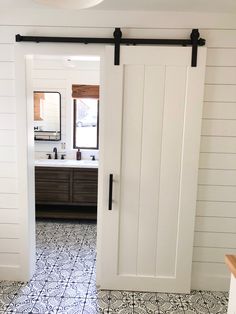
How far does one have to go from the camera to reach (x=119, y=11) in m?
2.31

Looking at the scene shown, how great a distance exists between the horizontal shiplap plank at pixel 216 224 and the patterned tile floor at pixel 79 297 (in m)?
0.61

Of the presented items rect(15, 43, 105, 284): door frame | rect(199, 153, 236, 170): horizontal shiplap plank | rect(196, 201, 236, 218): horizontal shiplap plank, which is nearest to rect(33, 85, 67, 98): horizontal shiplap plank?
rect(15, 43, 105, 284): door frame

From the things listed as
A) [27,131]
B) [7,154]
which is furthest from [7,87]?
[7,154]

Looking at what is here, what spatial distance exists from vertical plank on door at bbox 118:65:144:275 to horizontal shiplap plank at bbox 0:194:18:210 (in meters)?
0.97

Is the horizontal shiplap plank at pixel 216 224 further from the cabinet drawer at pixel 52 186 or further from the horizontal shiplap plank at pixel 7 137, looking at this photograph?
the cabinet drawer at pixel 52 186

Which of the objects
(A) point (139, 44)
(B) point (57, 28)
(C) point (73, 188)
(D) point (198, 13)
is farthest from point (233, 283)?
(C) point (73, 188)

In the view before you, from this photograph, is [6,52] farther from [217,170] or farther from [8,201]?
[217,170]

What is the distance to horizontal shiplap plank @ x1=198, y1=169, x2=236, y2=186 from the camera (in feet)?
8.13

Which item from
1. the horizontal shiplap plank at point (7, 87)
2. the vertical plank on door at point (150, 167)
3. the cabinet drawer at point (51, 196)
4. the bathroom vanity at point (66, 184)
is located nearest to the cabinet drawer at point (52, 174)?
the bathroom vanity at point (66, 184)

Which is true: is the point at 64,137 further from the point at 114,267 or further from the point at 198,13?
the point at 198,13

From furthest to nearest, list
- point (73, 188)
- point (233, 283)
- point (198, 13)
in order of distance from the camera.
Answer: point (73, 188) → point (198, 13) → point (233, 283)

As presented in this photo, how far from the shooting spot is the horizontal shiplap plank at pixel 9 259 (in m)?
2.69

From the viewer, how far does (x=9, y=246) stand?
267 cm

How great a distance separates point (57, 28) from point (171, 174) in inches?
60.6
